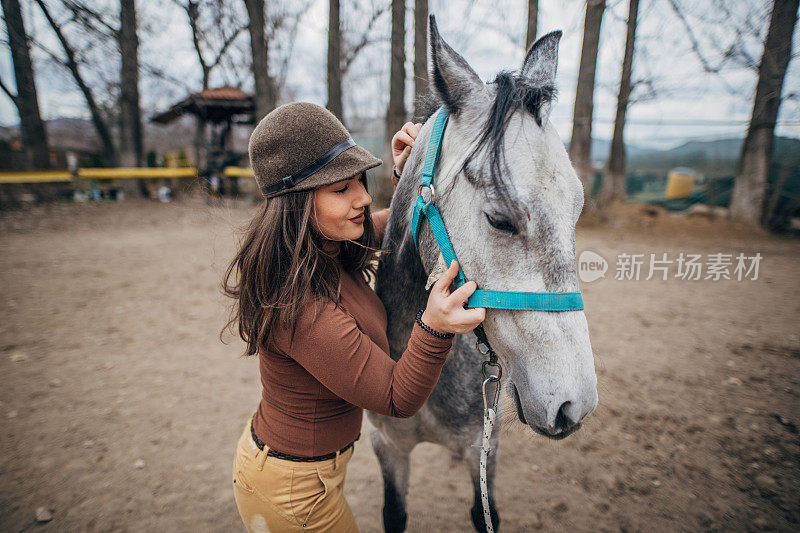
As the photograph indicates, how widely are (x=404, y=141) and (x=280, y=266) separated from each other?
83cm

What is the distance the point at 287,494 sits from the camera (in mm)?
1429

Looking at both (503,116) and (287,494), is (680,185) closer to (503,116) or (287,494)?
(503,116)

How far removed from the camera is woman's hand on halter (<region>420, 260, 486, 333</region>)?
1.10 metres

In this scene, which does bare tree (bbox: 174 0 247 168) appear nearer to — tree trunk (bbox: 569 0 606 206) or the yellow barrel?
tree trunk (bbox: 569 0 606 206)

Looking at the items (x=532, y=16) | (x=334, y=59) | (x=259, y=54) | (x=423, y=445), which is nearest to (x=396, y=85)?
(x=334, y=59)

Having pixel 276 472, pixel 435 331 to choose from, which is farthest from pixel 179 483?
pixel 435 331

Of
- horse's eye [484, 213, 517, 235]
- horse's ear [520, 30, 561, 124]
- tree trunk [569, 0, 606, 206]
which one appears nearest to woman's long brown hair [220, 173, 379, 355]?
horse's eye [484, 213, 517, 235]

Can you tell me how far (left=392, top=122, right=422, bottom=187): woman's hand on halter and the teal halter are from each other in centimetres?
34

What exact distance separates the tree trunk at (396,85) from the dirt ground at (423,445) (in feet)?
18.0

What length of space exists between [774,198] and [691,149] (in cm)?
706

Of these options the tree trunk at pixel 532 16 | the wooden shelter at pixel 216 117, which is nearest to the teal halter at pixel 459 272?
the tree trunk at pixel 532 16

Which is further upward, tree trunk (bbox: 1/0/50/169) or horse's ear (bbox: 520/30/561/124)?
tree trunk (bbox: 1/0/50/169)

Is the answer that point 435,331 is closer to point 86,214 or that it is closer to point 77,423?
point 77,423

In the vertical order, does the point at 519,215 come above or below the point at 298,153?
below
